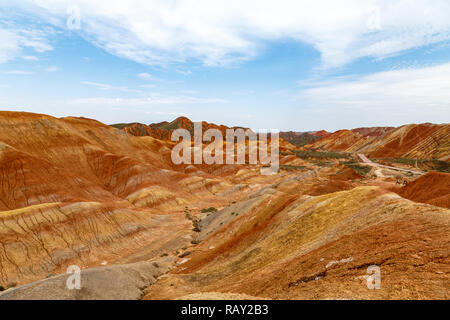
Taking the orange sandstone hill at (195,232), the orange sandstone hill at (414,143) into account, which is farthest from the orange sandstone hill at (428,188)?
the orange sandstone hill at (414,143)

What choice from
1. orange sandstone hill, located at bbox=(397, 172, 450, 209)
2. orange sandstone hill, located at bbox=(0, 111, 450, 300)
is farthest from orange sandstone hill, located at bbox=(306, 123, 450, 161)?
orange sandstone hill, located at bbox=(397, 172, 450, 209)

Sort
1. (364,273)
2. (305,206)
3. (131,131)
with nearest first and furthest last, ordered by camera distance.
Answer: (364,273)
(305,206)
(131,131)

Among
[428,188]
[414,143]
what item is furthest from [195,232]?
[414,143]

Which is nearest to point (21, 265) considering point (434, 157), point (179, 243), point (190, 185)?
point (179, 243)

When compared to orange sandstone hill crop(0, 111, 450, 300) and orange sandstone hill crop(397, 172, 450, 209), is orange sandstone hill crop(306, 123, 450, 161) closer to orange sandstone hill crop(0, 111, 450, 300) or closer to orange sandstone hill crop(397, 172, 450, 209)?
orange sandstone hill crop(0, 111, 450, 300)

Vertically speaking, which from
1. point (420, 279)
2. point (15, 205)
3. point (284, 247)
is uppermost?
point (420, 279)

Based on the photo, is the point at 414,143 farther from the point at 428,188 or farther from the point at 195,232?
the point at 195,232

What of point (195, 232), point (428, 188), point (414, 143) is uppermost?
point (414, 143)

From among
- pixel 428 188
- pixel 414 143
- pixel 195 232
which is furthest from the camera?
pixel 414 143

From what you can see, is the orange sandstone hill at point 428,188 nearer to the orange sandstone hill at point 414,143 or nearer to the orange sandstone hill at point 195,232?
the orange sandstone hill at point 195,232

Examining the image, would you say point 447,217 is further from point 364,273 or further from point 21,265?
point 21,265

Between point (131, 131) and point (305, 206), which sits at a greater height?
point (131, 131)
